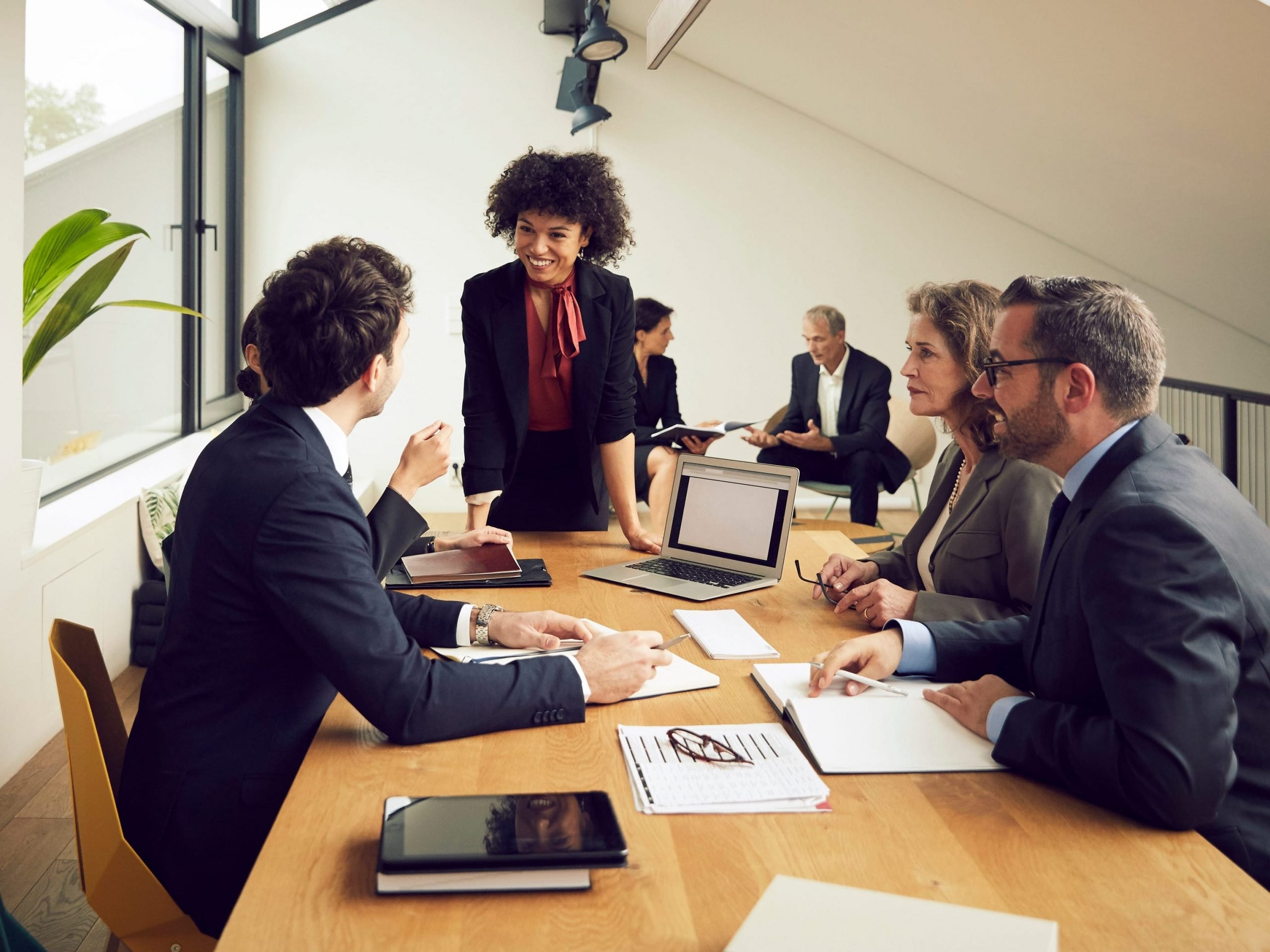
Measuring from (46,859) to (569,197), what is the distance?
6.72ft

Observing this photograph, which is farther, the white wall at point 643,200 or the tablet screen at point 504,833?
the white wall at point 643,200

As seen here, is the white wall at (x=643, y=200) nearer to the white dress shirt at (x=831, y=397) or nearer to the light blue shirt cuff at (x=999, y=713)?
the white dress shirt at (x=831, y=397)

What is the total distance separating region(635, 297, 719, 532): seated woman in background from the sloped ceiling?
1652 mm

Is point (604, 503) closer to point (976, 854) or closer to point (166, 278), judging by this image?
point (976, 854)

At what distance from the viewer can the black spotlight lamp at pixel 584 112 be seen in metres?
6.09

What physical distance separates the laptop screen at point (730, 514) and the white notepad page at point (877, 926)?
1377 mm

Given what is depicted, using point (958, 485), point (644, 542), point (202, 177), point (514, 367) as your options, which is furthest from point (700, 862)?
point (202, 177)

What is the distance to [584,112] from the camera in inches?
241

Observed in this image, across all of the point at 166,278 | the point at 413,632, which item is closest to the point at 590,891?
the point at 413,632

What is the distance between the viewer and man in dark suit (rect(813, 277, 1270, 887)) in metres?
1.14

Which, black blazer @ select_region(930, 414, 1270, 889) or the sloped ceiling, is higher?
the sloped ceiling

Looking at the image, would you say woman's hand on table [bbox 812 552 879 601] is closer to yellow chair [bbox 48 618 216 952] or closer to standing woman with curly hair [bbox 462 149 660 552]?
standing woman with curly hair [bbox 462 149 660 552]

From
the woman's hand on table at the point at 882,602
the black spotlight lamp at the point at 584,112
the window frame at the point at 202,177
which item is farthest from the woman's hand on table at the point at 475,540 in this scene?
the black spotlight lamp at the point at 584,112

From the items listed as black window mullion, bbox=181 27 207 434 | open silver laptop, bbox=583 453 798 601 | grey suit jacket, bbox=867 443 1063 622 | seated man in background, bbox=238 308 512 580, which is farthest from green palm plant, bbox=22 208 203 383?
black window mullion, bbox=181 27 207 434
